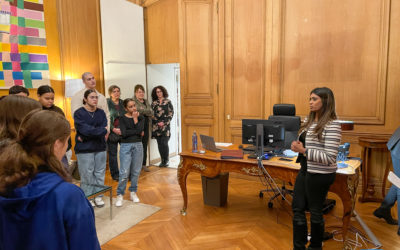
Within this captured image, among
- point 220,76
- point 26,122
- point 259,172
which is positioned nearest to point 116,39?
point 220,76

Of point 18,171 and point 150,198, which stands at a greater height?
point 18,171

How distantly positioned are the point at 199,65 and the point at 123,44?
1436mm

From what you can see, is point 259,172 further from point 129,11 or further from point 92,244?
point 129,11

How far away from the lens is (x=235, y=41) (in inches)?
201

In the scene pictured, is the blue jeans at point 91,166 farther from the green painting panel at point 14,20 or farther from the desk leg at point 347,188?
the desk leg at point 347,188

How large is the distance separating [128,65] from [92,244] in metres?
4.83

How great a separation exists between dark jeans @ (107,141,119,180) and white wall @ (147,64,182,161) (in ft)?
3.63

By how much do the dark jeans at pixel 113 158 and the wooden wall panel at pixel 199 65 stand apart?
136 cm

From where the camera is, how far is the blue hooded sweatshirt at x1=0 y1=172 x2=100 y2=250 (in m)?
1.05

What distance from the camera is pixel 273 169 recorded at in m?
3.02

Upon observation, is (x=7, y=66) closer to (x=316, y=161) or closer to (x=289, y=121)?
(x=289, y=121)

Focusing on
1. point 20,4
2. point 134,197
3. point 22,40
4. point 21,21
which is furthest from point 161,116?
point 20,4

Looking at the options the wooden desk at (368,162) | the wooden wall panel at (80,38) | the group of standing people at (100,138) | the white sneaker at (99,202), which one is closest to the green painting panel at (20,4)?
the wooden wall panel at (80,38)

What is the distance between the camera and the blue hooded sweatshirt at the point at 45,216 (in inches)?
41.4
